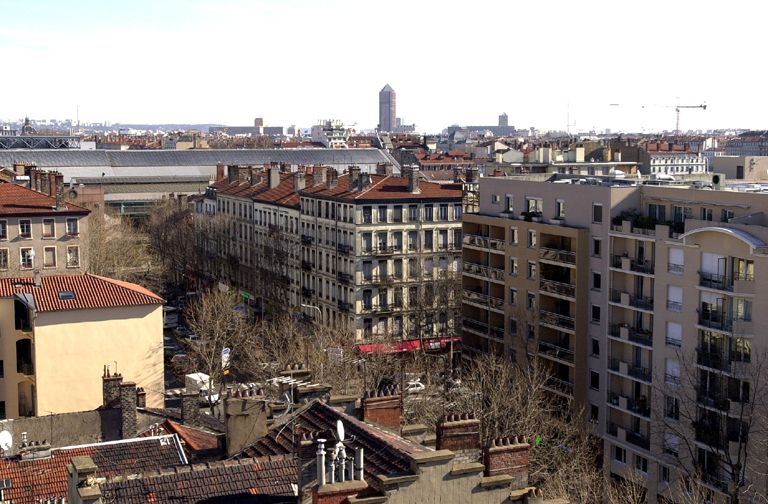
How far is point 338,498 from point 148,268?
82126mm

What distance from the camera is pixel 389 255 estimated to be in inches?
3073

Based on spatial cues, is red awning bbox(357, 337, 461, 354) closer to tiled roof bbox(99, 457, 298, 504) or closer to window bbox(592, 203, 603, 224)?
window bbox(592, 203, 603, 224)

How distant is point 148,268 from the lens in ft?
324

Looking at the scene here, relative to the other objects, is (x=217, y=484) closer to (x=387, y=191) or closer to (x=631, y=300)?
(x=631, y=300)

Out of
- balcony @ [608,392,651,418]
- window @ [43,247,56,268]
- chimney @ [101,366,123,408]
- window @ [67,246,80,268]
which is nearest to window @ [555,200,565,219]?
balcony @ [608,392,651,418]

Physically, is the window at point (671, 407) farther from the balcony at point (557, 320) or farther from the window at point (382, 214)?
the window at point (382, 214)

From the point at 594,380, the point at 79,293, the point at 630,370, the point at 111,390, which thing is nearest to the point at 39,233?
the point at 79,293

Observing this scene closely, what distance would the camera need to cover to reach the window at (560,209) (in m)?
57.2

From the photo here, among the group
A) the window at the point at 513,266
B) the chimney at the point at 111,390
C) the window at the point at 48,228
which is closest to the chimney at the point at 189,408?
the chimney at the point at 111,390

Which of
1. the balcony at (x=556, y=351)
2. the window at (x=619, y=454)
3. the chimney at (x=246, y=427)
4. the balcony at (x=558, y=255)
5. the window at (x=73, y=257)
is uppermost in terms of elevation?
the balcony at (x=558, y=255)

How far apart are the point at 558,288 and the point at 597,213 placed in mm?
4578

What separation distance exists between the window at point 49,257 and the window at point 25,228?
160 cm

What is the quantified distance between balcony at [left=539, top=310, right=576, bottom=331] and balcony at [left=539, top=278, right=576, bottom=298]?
1.11m

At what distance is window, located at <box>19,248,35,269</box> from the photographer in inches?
2881
